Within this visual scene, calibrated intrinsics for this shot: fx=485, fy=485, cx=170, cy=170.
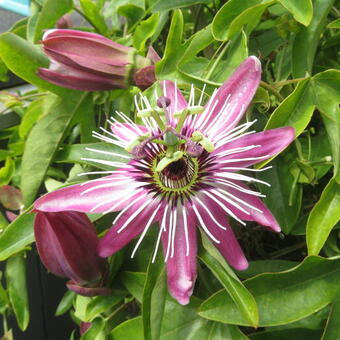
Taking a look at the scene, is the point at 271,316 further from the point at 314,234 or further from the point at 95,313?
the point at 95,313

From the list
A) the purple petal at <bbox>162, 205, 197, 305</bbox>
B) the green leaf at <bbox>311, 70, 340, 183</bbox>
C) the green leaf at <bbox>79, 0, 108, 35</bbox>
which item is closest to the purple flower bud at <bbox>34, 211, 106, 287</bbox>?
the purple petal at <bbox>162, 205, 197, 305</bbox>

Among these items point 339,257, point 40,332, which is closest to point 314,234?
point 339,257

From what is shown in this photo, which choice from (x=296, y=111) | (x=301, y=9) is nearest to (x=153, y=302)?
(x=296, y=111)

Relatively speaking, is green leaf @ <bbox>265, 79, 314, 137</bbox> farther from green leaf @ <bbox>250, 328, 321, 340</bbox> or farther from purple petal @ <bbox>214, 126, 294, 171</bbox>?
green leaf @ <bbox>250, 328, 321, 340</bbox>

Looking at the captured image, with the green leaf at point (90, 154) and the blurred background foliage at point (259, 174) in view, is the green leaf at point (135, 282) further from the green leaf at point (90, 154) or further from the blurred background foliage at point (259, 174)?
the green leaf at point (90, 154)

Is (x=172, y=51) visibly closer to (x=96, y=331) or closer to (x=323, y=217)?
(x=323, y=217)

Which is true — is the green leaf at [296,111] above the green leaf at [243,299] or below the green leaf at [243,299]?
above

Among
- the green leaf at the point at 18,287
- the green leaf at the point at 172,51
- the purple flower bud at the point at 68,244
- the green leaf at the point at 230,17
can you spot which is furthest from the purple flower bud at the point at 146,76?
the green leaf at the point at 18,287
